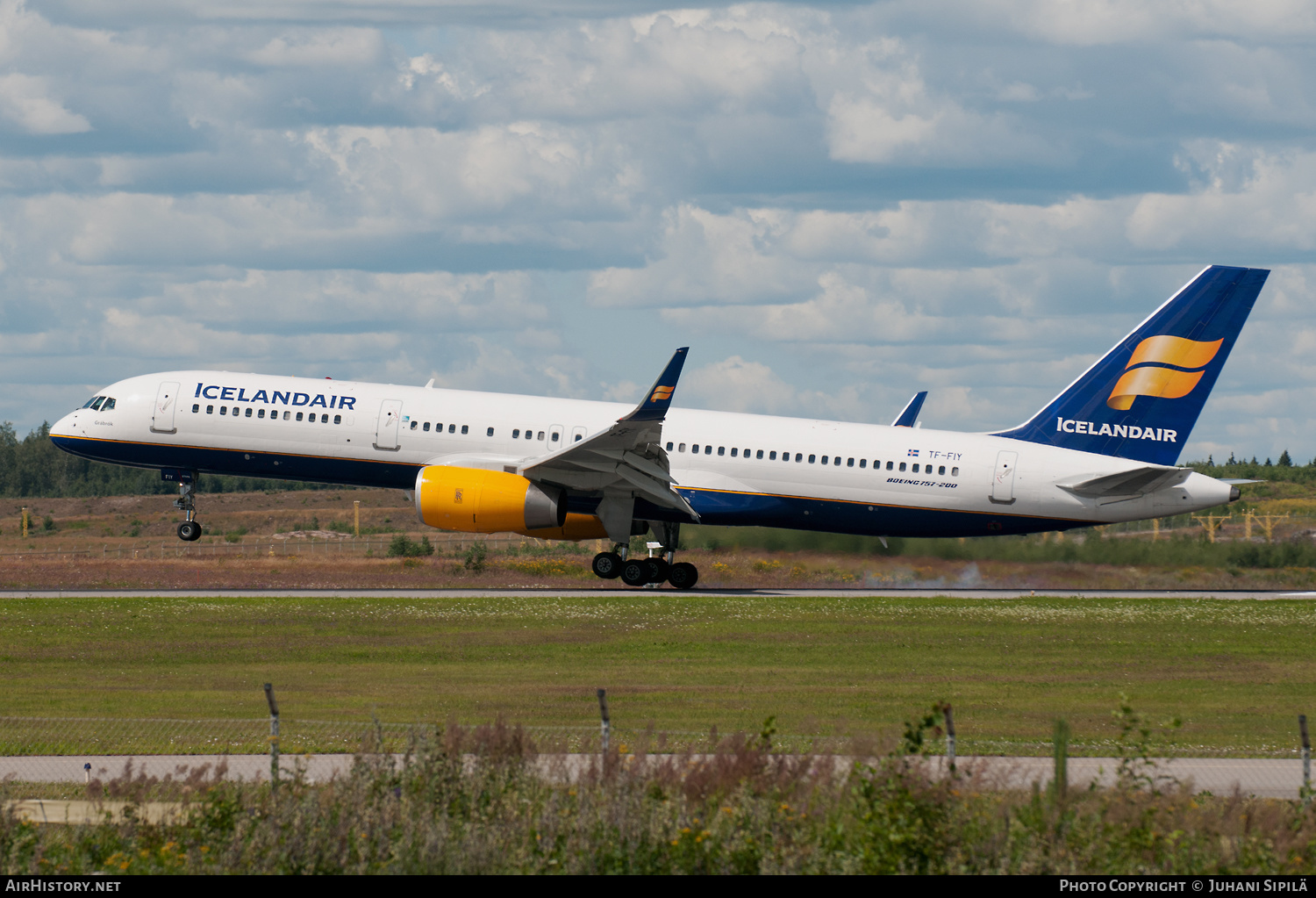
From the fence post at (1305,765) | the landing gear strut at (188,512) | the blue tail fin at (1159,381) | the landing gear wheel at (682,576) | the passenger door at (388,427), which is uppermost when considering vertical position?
the blue tail fin at (1159,381)

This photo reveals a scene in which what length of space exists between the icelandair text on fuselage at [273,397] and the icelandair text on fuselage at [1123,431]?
72.9ft

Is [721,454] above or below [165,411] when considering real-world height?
below

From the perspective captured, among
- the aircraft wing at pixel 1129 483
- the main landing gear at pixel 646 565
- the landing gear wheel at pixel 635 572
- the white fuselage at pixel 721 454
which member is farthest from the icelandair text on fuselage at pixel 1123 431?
the landing gear wheel at pixel 635 572

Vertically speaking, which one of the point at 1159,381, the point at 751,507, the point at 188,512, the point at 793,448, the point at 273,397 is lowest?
the point at 188,512

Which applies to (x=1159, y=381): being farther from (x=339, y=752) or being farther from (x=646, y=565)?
(x=339, y=752)

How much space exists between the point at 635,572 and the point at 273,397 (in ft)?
40.9

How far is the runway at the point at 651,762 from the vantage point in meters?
16.3

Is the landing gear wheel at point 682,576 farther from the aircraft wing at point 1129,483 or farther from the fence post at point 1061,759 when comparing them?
the fence post at point 1061,759

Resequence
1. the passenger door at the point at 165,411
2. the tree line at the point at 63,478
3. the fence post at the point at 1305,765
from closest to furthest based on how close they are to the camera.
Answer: the fence post at the point at 1305,765 → the passenger door at the point at 165,411 → the tree line at the point at 63,478

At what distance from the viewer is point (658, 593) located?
42.2 m

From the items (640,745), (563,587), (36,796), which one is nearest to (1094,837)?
(640,745)

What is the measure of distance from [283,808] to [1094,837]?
7.99m
